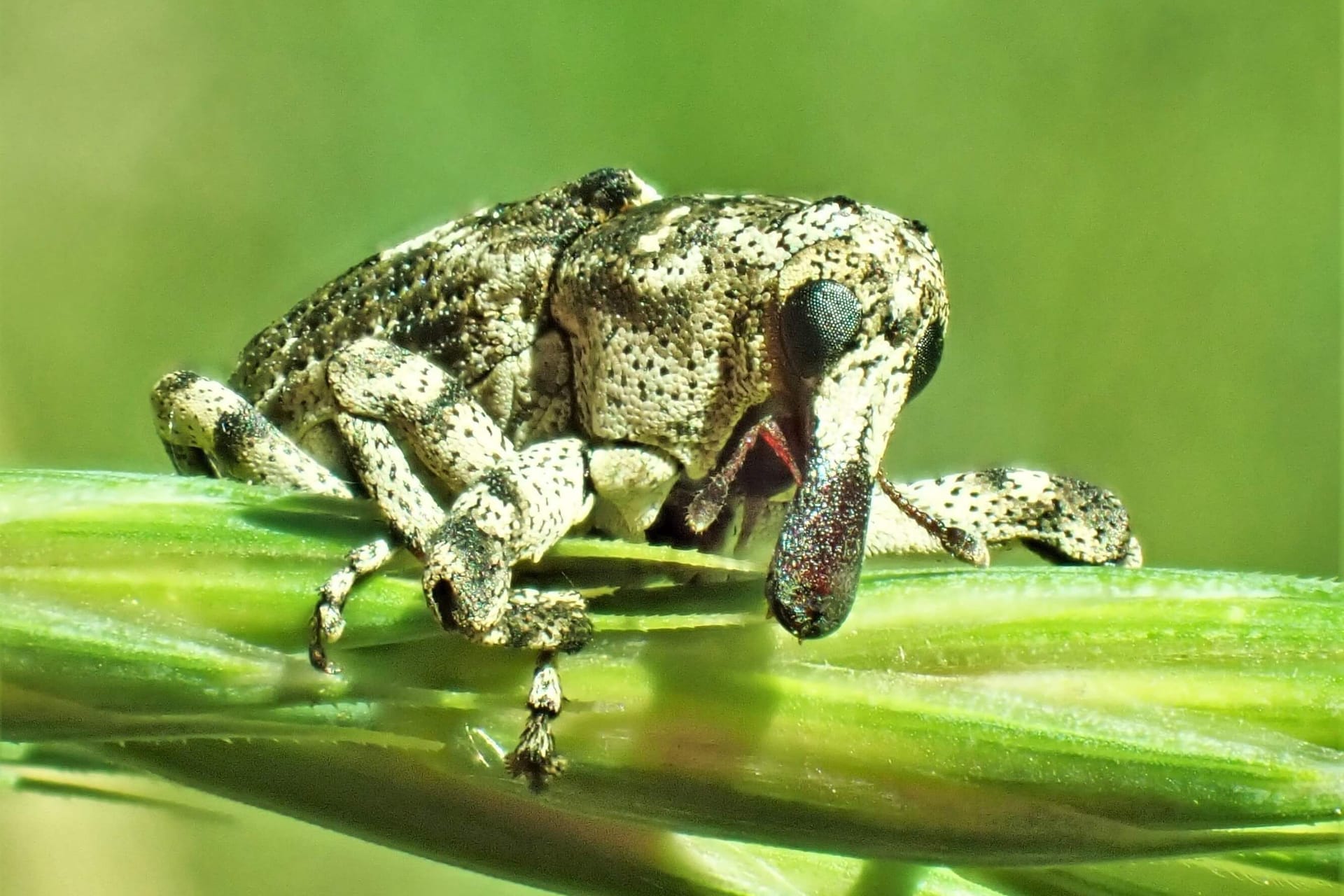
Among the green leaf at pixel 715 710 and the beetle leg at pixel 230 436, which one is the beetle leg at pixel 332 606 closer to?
the green leaf at pixel 715 710

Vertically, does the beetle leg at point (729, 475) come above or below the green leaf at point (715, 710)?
above

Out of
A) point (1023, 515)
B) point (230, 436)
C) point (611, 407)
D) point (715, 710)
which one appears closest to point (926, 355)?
point (1023, 515)

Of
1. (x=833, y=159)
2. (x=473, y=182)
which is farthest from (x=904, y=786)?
(x=833, y=159)

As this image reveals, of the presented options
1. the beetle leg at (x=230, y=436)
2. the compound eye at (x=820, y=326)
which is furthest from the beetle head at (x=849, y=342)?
the beetle leg at (x=230, y=436)

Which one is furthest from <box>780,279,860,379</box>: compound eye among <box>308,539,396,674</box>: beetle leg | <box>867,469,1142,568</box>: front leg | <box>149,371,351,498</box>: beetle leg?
<box>149,371,351,498</box>: beetle leg

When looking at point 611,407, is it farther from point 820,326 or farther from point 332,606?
point 332,606

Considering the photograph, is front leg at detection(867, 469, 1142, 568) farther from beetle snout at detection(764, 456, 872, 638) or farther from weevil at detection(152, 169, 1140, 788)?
beetle snout at detection(764, 456, 872, 638)

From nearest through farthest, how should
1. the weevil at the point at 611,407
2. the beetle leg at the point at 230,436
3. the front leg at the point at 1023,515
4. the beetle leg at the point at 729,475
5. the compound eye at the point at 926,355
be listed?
1. the weevil at the point at 611,407
2. the beetle leg at the point at 729,475
3. the compound eye at the point at 926,355
4. the front leg at the point at 1023,515
5. the beetle leg at the point at 230,436

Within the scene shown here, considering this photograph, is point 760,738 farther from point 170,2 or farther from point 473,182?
point 170,2
